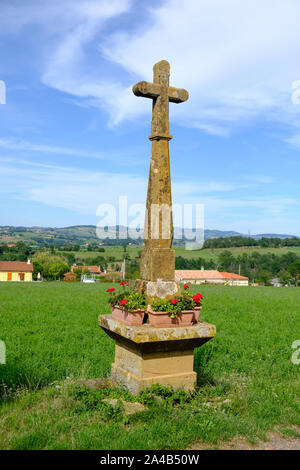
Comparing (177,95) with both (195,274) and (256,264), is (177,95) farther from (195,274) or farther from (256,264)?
(256,264)

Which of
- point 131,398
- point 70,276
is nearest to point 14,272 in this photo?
point 70,276

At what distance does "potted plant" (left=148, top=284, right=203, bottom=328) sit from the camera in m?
5.19

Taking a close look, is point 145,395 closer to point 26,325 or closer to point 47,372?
point 47,372

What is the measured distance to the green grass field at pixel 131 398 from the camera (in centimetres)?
416

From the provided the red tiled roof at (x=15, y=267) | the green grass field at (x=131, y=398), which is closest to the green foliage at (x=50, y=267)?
the red tiled roof at (x=15, y=267)

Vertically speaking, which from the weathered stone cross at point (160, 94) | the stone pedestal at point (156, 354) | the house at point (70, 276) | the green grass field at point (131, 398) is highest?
the weathered stone cross at point (160, 94)

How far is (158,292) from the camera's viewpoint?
5.51 metres

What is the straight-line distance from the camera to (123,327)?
5.20m

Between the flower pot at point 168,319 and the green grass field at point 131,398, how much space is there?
86cm

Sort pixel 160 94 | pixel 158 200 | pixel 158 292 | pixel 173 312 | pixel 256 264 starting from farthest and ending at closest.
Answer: pixel 256 264 < pixel 160 94 < pixel 158 200 < pixel 158 292 < pixel 173 312

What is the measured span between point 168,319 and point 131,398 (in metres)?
1.10

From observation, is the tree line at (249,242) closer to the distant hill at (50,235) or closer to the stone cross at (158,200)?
the distant hill at (50,235)
